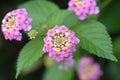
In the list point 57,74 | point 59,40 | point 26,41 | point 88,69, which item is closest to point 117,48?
point 88,69

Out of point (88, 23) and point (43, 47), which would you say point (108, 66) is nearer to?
point (88, 23)

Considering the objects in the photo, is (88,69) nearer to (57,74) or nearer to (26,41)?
(57,74)

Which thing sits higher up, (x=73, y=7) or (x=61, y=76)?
(x=73, y=7)

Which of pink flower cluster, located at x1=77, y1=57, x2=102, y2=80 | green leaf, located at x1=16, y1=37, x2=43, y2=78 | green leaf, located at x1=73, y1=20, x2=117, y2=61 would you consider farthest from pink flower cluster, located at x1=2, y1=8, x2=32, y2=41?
pink flower cluster, located at x1=77, y1=57, x2=102, y2=80

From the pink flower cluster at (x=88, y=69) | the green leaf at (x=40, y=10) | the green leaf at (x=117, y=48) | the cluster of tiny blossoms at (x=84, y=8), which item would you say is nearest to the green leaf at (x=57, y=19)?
the cluster of tiny blossoms at (x=84, y=8)

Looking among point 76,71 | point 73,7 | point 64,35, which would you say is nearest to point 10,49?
point 76,71

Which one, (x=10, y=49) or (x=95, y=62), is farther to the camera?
(x=10, y=49)

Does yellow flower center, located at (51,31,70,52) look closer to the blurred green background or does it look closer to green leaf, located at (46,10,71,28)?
green leaf, located at (46,10,71,28)

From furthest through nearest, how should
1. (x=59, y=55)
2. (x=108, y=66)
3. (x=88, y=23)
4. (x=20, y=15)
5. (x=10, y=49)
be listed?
(x=10, y=49), (x=108, y=66), (x=88, y=23), (x=20, y=15), (x=59, y=55)
